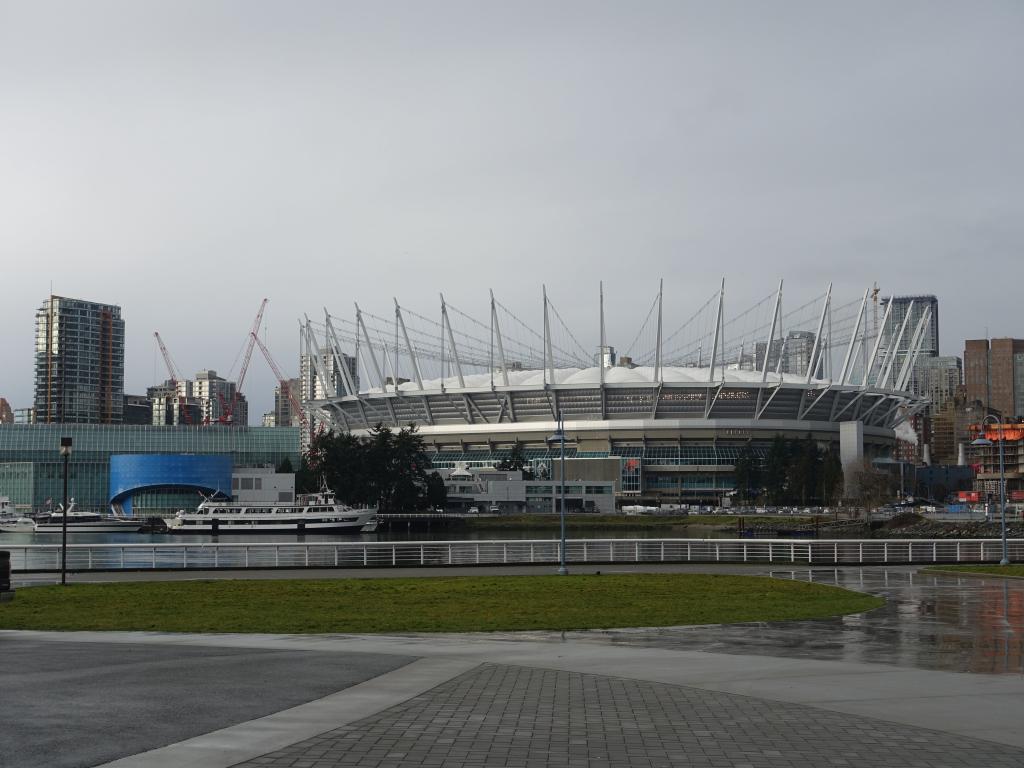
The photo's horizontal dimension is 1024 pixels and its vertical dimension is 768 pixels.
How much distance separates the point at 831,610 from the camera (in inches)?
1211

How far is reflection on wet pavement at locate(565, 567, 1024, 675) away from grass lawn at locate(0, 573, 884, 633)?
1.40 meters

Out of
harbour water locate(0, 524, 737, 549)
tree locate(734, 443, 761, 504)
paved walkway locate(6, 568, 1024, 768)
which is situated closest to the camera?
paved walkway locate(6, 568, 1024, 768)

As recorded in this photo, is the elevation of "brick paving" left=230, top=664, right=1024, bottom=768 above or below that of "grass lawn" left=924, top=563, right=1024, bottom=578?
above

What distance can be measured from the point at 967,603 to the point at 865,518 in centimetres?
11108

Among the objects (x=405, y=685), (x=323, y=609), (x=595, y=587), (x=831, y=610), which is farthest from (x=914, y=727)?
(x=595, y=587)

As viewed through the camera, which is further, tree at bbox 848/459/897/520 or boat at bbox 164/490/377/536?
tree at bbox 848/459/897/520

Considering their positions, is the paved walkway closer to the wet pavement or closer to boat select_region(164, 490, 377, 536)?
the wet pavement

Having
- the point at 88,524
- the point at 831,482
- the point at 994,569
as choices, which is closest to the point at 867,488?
the point at 831,482

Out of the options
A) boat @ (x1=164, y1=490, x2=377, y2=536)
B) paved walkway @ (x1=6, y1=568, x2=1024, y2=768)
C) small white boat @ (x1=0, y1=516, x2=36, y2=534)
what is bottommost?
small white boat @ (x1=0, y1=516, x2=36, y2=534)

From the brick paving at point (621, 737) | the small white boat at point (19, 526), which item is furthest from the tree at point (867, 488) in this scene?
the brick paving at point (621, 737)

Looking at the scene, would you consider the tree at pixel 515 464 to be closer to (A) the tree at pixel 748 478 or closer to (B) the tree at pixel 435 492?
(B) the tree at pixel 435 492

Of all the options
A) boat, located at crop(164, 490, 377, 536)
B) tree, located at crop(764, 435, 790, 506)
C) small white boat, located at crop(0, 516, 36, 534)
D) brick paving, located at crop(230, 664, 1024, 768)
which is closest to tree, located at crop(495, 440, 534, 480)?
tree, located at crop(764, 435, 790, 506)

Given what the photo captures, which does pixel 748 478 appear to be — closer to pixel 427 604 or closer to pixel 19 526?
pixel 19 526

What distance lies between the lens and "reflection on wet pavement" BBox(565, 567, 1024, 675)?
21.0 metres
